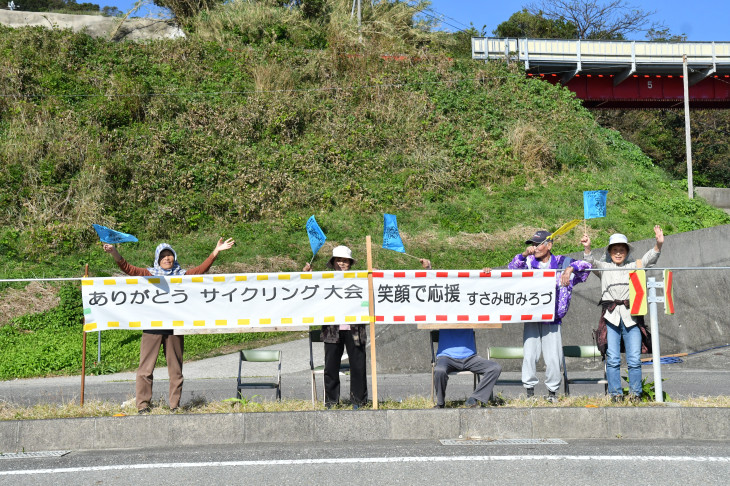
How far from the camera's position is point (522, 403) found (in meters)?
6.99

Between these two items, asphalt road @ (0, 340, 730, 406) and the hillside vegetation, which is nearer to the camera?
asphalt road @ (0, 340, 730, 406)

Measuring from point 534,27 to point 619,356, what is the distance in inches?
1666

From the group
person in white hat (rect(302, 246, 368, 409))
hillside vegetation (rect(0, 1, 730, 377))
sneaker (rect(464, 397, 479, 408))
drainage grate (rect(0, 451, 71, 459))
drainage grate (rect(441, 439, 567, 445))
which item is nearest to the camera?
drainage grate (rect(0, 451, 71, 459))

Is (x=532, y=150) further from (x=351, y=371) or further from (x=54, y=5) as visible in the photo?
(x=54, y=5)

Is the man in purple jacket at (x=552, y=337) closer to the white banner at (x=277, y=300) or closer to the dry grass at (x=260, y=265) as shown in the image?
the white banner at (x=277, y=300)

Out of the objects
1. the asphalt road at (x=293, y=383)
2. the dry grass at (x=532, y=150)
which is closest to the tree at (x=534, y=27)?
the dry grass at (x=532, y=150)

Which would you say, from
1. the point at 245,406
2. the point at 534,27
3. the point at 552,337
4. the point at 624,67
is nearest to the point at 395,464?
the point at 245,406

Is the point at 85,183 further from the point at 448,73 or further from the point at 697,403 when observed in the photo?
the point at 697,403

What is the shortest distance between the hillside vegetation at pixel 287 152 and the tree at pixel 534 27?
17.4 m

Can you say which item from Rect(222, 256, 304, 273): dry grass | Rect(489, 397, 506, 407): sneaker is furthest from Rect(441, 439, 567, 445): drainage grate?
Rect(222, 256, 304, 273): dry grass

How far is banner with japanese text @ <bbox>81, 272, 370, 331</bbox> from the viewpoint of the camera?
719 cm

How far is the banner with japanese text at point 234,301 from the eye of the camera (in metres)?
7.19

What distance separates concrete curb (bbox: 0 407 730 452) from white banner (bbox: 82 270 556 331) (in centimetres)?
106

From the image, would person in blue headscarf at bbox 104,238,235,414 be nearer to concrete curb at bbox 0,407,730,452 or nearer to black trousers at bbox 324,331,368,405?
concrete curb at bbox 0,407,730,452
